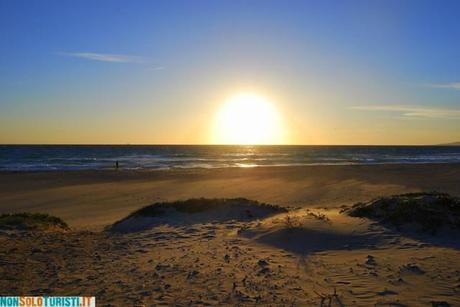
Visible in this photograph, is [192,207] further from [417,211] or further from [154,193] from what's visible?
[154,193]

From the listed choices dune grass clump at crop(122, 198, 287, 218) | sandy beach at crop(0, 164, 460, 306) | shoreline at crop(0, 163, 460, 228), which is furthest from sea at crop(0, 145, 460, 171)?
sandy beach at crop(0, 164, 460, 306)

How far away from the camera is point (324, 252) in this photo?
825 cm

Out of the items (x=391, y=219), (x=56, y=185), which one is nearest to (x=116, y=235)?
(x=391, y=219)

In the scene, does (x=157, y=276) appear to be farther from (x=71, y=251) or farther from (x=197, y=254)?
(x=71, y=251)

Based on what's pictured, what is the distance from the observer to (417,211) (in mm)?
9836

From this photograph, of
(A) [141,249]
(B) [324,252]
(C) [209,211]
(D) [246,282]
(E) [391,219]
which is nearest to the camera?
(D) [246,282]

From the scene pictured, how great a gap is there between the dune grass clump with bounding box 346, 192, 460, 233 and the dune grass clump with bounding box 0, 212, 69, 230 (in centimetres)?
797

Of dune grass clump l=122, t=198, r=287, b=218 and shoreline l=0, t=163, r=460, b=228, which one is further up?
dune grass clump l=122, t=198, r=287, b=218

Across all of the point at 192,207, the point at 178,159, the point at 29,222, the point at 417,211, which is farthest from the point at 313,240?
the point at 178,159

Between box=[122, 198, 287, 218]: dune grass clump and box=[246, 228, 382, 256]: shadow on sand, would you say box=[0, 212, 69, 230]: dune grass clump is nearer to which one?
box=[122, 198, 287, 218]: dune grass clump

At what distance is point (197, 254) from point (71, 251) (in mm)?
2598

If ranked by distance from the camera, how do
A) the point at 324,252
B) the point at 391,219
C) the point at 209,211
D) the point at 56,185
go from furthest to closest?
the point at 56,185 → the point at 209,211 → the point at 391,219 → the point at 324,252

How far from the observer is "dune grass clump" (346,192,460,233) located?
30.8 feet

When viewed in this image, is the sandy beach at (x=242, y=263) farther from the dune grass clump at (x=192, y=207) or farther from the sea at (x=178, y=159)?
the sea at (x=178, y=159)
